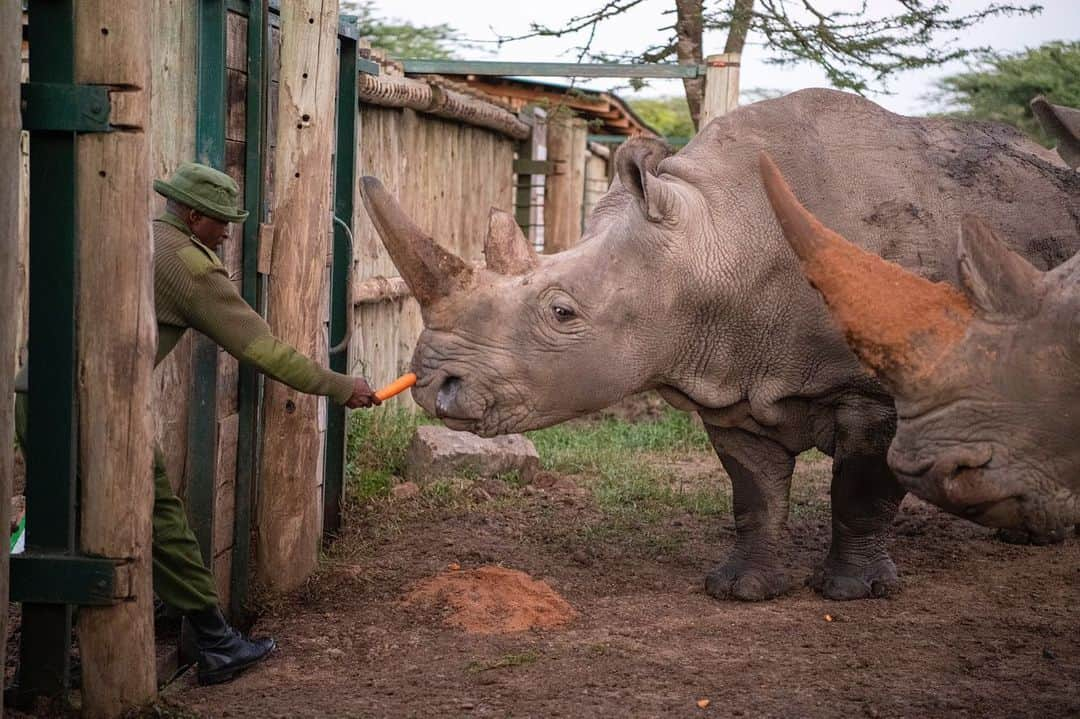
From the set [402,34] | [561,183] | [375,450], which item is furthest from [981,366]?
[402,34]

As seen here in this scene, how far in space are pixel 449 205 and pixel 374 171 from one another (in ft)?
6.49

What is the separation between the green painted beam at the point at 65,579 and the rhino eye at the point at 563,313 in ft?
6.15

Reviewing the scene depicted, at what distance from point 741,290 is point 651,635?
1331 mm

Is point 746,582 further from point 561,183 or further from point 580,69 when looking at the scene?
point 561,183

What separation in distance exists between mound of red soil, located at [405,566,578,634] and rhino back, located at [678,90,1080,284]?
158cm

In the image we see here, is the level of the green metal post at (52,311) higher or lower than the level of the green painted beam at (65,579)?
higher

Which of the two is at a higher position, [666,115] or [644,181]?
[666,115]

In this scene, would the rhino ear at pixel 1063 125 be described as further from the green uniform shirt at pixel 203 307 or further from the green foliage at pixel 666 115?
the green foliage at pixel 666 115

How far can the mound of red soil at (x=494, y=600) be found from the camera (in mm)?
5496

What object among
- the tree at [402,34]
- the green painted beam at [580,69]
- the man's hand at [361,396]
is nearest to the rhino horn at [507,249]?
the man's hand at [361,396]

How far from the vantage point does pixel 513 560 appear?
259 inches

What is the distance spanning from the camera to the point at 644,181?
213 inches

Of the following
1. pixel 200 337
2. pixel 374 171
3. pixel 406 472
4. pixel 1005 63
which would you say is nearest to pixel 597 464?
pixel 406 472

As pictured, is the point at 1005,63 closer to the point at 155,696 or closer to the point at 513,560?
the point at 513,560
